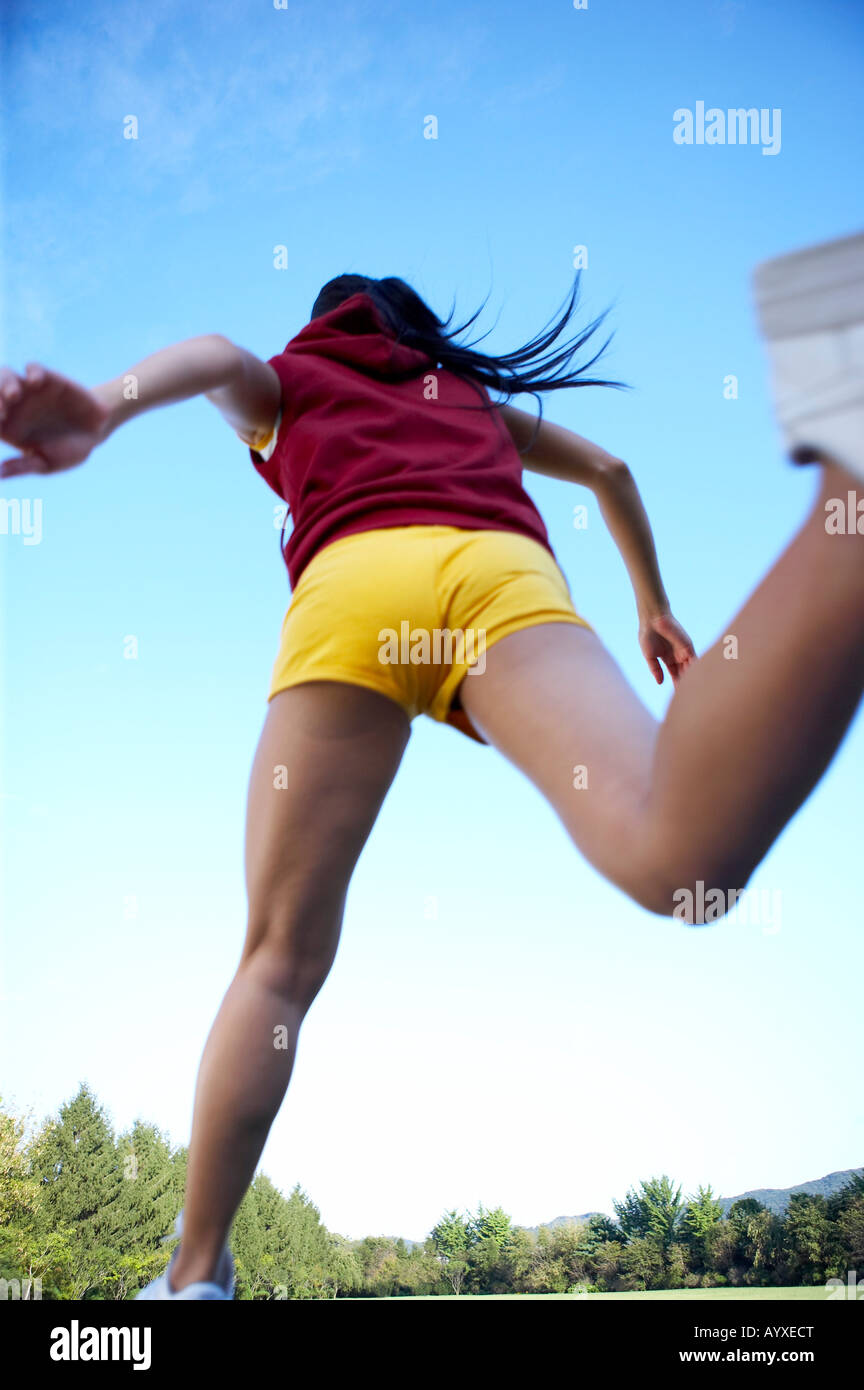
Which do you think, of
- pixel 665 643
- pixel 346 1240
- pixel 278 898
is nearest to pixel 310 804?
pixel 278 898

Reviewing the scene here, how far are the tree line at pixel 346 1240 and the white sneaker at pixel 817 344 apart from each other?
2400 cm

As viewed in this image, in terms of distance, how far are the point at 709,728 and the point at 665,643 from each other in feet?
2.41

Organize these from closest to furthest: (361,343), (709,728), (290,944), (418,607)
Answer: (709,728)
(418,607)
(290,944)
(361,343)

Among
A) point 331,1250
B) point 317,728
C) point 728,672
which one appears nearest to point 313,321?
point 317,728

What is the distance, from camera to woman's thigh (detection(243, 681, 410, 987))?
94 centimetres

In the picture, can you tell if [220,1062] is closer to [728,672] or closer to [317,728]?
[317,728]

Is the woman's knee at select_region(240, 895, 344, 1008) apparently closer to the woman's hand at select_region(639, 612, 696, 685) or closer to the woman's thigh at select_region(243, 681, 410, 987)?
the woman's thigh at select_region(243, 681, 410, 987)

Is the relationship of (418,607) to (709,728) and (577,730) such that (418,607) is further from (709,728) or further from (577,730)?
(709,728)

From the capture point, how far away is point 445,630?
90 cm

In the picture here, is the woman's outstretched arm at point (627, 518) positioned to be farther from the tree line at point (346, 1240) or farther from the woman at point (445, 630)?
the tree line at point (346, 1240)

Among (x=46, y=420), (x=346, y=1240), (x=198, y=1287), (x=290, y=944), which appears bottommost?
(x=346, y=1240)

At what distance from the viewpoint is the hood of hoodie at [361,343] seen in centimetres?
115

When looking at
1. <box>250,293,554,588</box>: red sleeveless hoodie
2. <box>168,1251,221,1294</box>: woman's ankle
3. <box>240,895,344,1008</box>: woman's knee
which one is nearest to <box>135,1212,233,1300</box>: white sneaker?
<box>168,1251,221,1294</box>: woman's ankle
